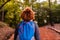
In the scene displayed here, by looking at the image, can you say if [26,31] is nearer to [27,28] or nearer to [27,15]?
[27,28]

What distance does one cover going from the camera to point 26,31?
5.42m

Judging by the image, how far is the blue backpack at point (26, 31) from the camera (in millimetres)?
5371

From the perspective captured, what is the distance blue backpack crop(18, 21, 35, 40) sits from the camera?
537 centimetres

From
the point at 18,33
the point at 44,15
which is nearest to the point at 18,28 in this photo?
the point at 18,33

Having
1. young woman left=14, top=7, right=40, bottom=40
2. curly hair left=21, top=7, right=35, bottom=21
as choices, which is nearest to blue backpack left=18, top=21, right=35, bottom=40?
young woman left=14, top=7, right=40, bottom=40

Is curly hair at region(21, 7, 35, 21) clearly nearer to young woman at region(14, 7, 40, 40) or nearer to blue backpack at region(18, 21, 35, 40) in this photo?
young woman at region(14, 7, 40, 40)

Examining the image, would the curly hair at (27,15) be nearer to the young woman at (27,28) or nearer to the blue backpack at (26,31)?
the young woman at (27,28)

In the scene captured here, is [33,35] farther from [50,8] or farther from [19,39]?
[50,8]

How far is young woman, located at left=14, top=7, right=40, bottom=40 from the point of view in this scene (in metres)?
5.36

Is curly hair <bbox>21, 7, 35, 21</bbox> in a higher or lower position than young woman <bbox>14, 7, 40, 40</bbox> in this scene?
higher

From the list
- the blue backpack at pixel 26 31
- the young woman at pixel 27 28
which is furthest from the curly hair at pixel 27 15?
the blue backpack at pixel 26 31

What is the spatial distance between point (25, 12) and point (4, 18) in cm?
1922

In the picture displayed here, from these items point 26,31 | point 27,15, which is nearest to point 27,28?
point 26,31

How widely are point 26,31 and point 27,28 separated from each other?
0.06 m
